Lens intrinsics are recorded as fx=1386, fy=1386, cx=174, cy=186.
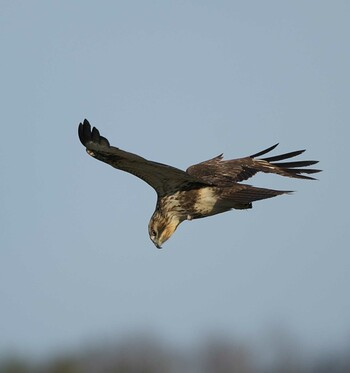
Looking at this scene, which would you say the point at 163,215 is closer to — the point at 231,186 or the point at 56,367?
the point at 231,186

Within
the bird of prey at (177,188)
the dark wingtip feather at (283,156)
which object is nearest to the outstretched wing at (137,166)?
the bird of prey at (177,188)

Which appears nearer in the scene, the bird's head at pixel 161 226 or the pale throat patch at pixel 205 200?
the pale throat patch at pixel 205 200

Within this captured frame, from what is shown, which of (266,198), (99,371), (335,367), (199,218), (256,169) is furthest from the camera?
(335,367)

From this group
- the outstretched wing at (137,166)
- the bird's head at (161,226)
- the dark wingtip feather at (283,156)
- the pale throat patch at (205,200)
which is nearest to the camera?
the outstretched wing at (137,166)

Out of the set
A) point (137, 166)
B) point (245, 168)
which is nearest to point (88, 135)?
point (137, 166)

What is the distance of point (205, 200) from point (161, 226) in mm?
582

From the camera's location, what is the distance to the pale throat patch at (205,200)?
13.1 metres

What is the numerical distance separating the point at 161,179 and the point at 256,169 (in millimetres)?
1581

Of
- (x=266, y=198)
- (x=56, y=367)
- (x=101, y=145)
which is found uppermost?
(x=56, y=367)

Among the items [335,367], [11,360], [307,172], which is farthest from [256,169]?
[335,367]

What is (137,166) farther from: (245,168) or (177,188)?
(245,168)

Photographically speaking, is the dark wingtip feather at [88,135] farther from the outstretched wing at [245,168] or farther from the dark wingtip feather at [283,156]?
the dark wingtip feather at [283,156]

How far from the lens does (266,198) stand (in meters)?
12.4

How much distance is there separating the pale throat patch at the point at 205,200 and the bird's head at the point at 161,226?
0.35 m
